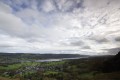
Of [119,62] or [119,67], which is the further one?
[119,62]

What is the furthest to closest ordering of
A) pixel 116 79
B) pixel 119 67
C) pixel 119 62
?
1. pixel 119 62
2. pixel 119 67
3. pixel 116 79

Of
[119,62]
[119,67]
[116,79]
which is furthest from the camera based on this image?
[119,62]

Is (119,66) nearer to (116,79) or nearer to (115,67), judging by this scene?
(115,67)

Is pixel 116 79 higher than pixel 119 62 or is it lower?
lower

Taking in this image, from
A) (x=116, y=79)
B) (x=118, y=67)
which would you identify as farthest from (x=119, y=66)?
(x=116, y=79)

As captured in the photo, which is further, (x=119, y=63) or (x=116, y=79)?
(x=119, y=63)

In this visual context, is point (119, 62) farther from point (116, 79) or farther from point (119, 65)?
point (116, 79)

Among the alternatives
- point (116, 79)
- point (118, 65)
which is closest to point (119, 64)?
point (118, 65)

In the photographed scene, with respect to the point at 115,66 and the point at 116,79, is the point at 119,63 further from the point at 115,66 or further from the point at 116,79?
the point at 116,79
